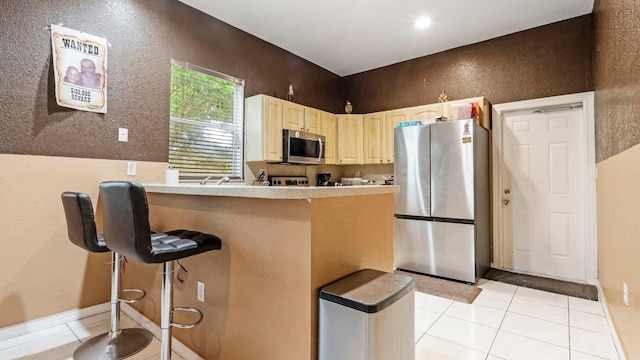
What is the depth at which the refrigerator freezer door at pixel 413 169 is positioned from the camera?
142 inches

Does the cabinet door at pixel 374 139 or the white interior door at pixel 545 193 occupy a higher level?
the cabinet door at pixel 374 139

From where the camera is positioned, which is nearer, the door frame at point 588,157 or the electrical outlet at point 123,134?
the electrical outlet at point 123,134

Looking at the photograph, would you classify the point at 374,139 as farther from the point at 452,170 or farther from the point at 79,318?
the point at 79,318

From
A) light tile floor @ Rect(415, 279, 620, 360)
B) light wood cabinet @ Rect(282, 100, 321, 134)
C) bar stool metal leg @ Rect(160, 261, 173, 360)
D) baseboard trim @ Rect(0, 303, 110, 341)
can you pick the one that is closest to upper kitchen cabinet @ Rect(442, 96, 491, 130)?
light wood cabinet @ Rect(282, 100, 321, 134)

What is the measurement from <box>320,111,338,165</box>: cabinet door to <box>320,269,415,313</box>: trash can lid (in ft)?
10.6

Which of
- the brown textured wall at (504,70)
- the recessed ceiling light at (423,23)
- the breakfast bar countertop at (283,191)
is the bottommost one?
the breakfast bar countertop at (283,191)

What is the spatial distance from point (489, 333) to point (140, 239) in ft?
8.01

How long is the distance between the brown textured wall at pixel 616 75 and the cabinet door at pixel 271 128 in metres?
3.09

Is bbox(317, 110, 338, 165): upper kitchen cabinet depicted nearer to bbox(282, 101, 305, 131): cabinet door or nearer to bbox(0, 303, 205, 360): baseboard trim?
bbox(282, 101, 305, 131): cabinet door

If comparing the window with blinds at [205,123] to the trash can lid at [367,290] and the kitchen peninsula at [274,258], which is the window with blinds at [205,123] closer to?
the kitchen peninsula at [274,258]

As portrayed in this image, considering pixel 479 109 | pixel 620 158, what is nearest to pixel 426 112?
pixel 479 109

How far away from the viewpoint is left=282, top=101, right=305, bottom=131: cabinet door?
12.9 feet

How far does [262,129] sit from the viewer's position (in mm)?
3635

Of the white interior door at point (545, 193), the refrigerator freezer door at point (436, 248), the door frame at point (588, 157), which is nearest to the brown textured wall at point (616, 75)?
the door frame at point (588, 157)
